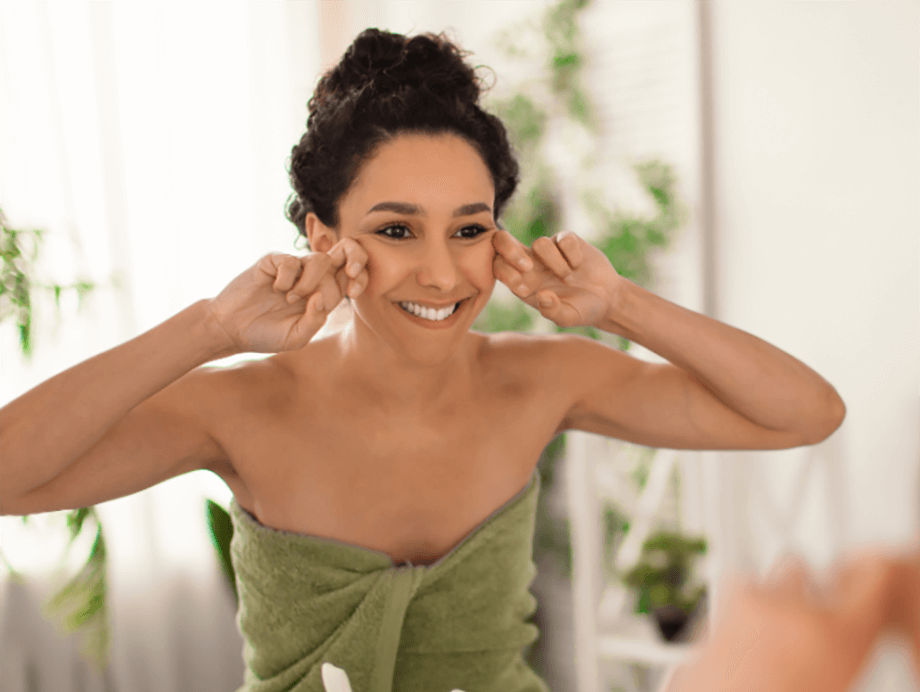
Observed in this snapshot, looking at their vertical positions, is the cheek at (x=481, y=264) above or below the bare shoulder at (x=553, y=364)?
above

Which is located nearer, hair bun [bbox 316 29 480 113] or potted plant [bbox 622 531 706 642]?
hair bun [bbox 316 29 480 113]

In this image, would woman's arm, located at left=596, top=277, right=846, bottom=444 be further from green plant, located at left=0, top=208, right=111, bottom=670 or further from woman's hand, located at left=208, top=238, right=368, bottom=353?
Result: green plant, located at left=0, top=208, right=111, bottom=670

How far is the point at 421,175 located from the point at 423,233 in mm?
73

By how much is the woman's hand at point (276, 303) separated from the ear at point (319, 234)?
0.46ft

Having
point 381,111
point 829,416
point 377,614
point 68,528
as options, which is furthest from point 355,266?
point 68,528

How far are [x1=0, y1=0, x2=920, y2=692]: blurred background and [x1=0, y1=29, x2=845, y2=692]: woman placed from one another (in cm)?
57

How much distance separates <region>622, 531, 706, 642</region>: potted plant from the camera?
1.81 metres

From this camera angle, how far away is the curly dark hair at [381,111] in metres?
0.93

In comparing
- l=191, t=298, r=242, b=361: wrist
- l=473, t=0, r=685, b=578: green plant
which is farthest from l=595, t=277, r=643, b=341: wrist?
l=473, t=0, r=685, b=578: green plant

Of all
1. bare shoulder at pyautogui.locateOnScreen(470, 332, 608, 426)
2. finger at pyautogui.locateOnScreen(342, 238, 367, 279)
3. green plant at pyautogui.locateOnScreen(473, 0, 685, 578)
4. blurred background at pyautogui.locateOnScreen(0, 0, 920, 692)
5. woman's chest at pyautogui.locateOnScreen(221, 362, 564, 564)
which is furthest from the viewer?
green plant at pyautogui.locateOnScreen(473, 0, 685, 578)

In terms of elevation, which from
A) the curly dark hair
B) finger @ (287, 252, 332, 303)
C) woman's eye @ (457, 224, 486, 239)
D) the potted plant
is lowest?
the potted plant

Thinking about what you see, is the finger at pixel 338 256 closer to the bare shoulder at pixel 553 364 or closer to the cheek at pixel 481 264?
the cheek at pixel 481 264

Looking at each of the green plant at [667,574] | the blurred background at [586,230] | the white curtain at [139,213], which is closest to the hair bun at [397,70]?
the blurred background at [586,230]

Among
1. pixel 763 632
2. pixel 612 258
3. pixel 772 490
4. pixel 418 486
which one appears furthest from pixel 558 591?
pixel 763 632
